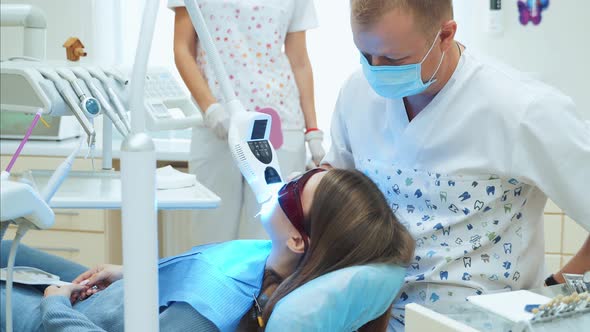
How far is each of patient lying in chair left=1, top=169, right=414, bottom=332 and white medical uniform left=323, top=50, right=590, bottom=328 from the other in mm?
82

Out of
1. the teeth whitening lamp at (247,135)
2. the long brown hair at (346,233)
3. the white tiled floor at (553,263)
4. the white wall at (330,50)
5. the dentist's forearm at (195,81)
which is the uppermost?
the white wall at (330,50)

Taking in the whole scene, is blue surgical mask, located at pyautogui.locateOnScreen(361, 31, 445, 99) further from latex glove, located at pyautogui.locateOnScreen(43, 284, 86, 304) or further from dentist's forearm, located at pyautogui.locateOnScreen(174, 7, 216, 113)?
dentist's forearm, located at pyautogui.locateOnScreen(174, 7, 216, 113)

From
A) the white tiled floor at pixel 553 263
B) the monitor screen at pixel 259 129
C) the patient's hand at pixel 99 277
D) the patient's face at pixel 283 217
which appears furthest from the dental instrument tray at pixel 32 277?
the white tiled floor at pixel 553 263

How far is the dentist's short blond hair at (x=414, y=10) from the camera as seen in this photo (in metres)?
1.41

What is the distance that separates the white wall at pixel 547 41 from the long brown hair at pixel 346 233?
200 centimetres

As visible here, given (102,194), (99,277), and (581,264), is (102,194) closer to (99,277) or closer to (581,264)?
(99,277)

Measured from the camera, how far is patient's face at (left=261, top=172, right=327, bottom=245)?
1.52 m

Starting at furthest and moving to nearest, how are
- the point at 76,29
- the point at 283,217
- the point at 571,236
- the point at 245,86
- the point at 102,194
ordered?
the point at 76,29 → the point at 571,236 → the point at 245,86 → the point at 283,217 → the point at 102,194

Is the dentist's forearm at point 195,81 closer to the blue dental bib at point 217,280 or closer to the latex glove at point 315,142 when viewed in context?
the latex glove at point 315,142

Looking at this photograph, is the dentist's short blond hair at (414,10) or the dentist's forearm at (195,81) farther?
the dentist's forearm at (195,81)

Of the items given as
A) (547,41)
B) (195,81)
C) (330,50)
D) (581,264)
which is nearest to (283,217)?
(581,264)

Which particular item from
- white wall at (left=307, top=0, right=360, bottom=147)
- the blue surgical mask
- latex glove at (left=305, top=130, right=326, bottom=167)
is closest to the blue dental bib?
the blue surgical mask

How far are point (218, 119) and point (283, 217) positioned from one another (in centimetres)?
82

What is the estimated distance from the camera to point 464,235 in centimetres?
152
